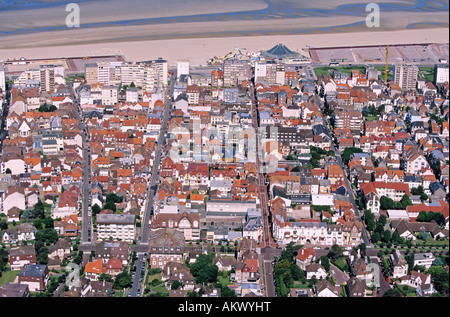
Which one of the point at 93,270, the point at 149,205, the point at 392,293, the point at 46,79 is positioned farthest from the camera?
the point at 46,79

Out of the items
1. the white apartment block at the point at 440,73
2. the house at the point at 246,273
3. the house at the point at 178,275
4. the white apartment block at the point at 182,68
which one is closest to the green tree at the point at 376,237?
the house at the point at 246,273

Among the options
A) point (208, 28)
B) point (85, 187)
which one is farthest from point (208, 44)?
point (85, 187)

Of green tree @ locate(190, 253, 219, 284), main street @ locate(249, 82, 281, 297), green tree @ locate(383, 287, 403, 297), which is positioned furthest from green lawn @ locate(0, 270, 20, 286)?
green tree @ locate(383, 287, 403, 297)

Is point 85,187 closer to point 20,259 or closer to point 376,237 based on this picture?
point 20,259

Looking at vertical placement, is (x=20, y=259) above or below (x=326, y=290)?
above
